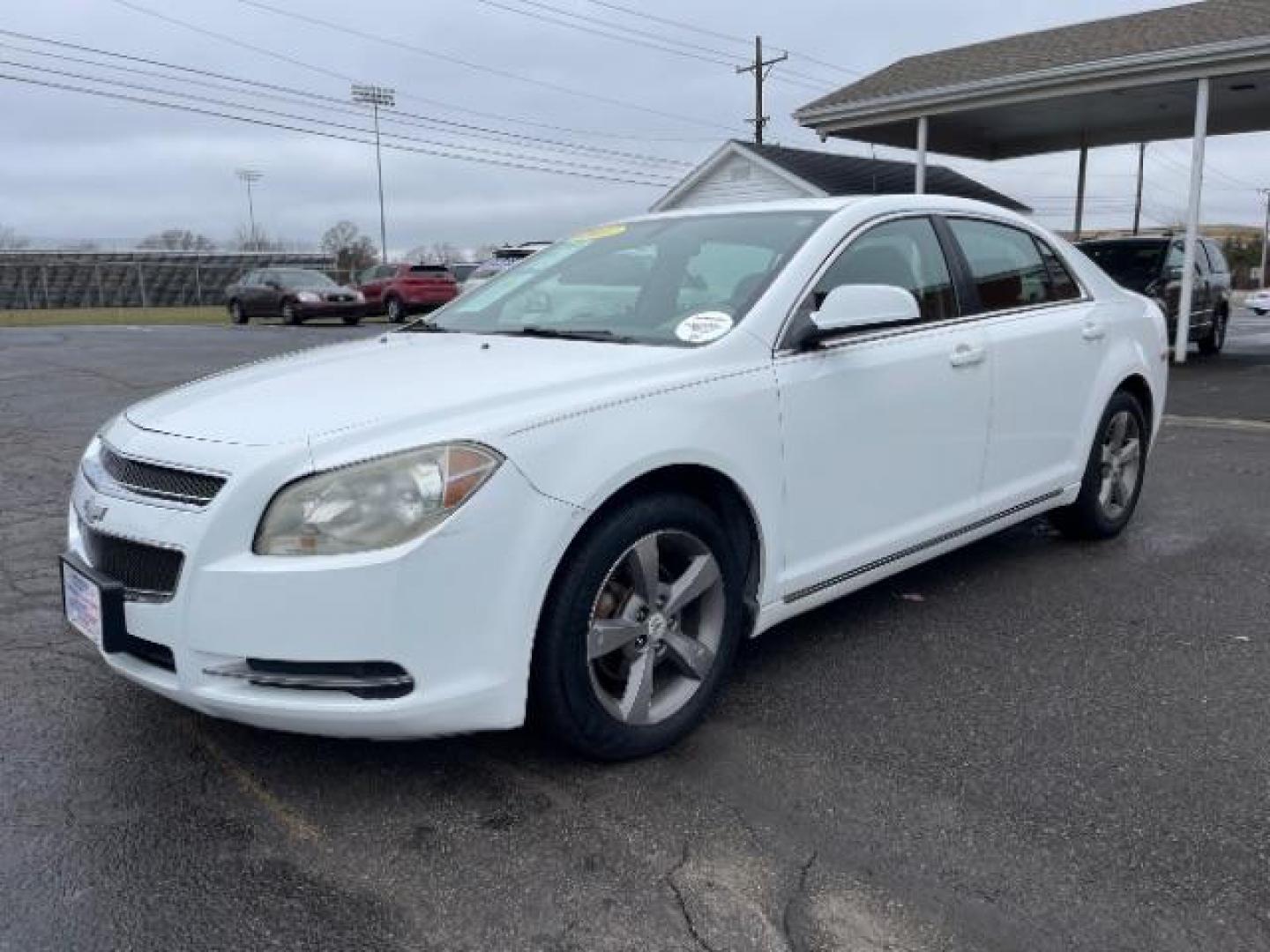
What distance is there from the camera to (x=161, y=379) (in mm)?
12656

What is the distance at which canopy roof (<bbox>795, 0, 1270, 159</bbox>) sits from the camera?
13.1m

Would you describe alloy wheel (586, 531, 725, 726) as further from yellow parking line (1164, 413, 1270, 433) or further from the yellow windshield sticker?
yellow parking line (1164, 413, 1270, 433)

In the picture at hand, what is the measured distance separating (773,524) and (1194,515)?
3.57m

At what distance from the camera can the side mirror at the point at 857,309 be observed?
11.1 ft

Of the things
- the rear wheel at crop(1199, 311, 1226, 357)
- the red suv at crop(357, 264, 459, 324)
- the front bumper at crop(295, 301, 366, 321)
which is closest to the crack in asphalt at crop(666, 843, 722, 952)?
the rear wheel at crop(1199, 311, 1226, 357)

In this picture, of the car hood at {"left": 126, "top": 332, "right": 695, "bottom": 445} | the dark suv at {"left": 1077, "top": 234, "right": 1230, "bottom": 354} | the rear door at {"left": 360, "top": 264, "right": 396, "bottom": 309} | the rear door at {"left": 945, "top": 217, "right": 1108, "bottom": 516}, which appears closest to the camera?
the car hood at {"left": 126, "top": 332, "right": 695, "bottom": 445}

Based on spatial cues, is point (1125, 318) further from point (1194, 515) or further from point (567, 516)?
point (567, 516)

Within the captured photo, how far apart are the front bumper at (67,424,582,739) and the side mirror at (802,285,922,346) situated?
117 cm

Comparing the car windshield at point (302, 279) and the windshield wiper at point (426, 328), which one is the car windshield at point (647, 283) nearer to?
the windshield wiper at point (426, 328)

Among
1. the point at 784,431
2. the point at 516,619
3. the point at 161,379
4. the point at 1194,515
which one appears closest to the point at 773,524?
the point at 784,431

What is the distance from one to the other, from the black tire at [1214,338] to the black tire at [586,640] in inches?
576

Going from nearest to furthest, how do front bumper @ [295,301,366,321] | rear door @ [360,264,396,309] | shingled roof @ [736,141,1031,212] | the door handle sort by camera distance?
the door handle < shingled roof @ [736,141,1031,212] < front bumper @ [295,301,366,321] < rear door @ [360,264,396,309]

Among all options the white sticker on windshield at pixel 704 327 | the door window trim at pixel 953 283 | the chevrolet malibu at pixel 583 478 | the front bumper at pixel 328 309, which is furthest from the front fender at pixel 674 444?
the front bumper at pixel 328 309

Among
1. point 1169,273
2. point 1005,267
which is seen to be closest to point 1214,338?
point 1169,273
